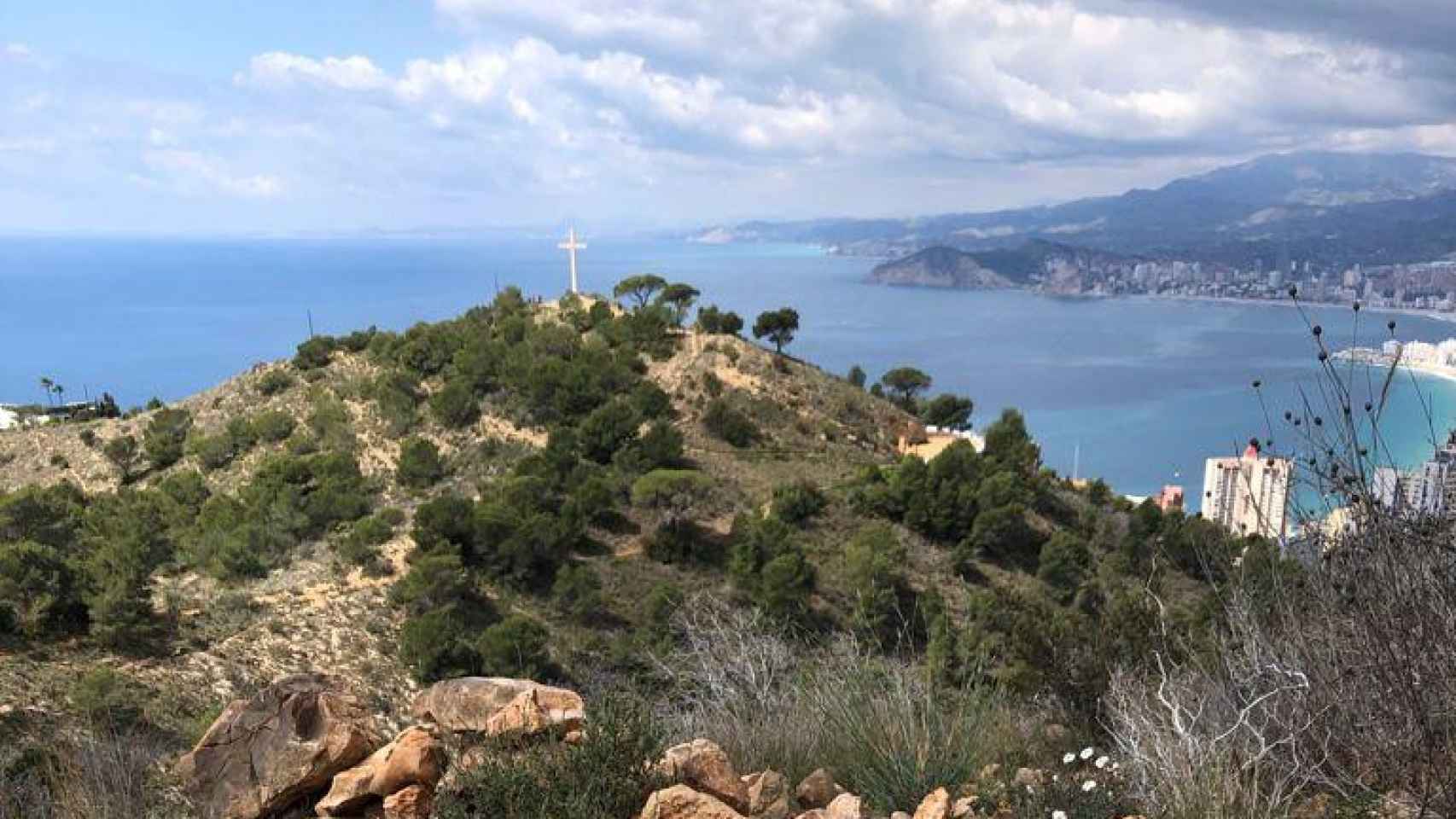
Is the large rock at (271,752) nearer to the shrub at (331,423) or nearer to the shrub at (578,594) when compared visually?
the shrub at (578,594)

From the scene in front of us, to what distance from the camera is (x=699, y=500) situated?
58.5 ft

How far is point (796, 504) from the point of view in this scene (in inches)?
698

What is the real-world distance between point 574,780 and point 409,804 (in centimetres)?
67

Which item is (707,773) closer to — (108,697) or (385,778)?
(385,778)

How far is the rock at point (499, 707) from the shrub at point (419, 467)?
53.9 ft

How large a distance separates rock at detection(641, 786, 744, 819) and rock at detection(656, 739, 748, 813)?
0.20 meters

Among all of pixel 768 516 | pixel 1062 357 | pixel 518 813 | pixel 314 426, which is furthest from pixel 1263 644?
pixel 1062 357

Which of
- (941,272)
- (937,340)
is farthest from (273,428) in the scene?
(941,272)

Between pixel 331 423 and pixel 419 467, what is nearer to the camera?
pixel 419 467

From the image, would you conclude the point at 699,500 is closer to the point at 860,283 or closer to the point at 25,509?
the point at 25,509

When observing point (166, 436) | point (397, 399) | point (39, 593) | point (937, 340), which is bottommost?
point (937, 340)

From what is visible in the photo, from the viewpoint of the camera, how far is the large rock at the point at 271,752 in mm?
3424

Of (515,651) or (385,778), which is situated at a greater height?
(385,778)

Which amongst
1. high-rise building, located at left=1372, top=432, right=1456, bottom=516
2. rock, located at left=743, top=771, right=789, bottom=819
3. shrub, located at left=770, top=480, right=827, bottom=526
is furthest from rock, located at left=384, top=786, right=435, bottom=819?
shrub, located at left=770, top=480, right=827, bottom=526
